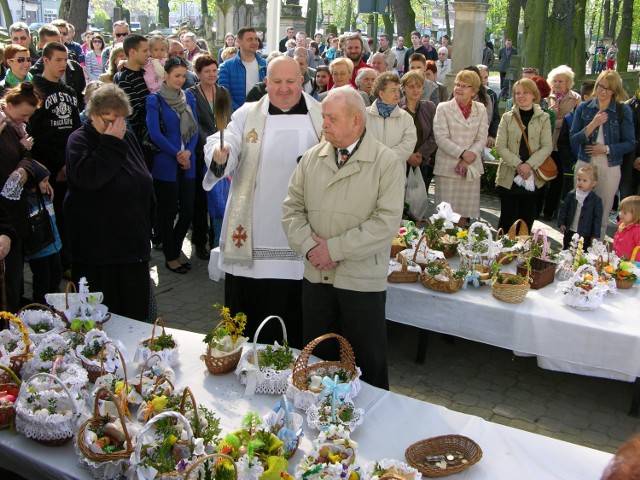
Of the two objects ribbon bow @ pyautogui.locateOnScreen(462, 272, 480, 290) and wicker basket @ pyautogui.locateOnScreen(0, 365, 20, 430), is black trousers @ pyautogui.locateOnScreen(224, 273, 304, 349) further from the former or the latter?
wicker basket @ pyautogui.locateOnScreen(0, 365, 20, 430)

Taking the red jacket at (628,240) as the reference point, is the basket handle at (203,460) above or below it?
below

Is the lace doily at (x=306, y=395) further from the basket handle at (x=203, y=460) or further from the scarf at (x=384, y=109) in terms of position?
the scarf at (x=384, y=109)

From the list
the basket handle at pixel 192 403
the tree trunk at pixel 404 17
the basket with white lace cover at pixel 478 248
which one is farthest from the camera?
the tree trunk at pixel 404 17

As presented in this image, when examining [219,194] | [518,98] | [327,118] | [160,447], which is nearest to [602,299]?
[327,118]

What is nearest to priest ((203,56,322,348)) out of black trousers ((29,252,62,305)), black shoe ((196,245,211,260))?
black trousers ((29,252,62,305))

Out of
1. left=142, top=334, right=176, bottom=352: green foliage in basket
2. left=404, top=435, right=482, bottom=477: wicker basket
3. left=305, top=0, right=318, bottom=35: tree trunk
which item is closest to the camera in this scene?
left=404, top=435, right=482, bottom=477: wicker basket

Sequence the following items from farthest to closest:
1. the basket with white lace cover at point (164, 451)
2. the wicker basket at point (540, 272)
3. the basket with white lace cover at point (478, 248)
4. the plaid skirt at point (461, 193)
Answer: the plaid skirt at point (461, 193) → the basket with white lace cover at point (478, 248) → the wicker basket at point (540, 272) → the basket with white lace cover at point (164, 451)

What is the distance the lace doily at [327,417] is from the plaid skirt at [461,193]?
14.7 ft

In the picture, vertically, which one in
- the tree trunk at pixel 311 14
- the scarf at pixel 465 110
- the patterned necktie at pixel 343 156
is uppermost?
the tree trunk at pixel 311 14

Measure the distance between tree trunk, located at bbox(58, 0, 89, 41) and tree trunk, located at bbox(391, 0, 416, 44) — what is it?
32.5ft

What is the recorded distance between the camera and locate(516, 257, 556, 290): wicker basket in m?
4.94

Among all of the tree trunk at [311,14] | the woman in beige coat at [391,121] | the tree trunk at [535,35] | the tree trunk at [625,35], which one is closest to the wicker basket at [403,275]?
the woman in beige coat at [391,121]

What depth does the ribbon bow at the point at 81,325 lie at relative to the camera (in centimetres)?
376

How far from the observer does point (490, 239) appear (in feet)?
17.3
